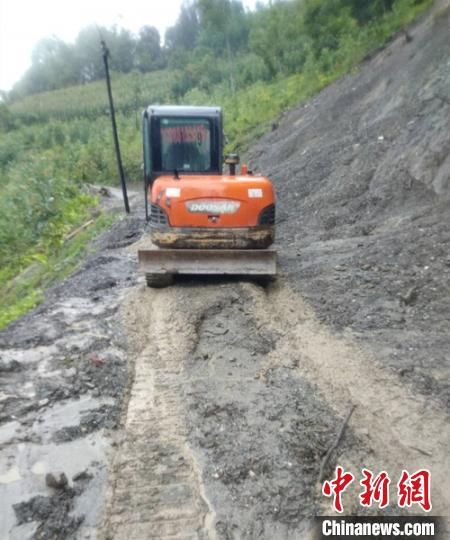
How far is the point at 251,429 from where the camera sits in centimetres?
430

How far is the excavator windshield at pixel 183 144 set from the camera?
852 centimetres

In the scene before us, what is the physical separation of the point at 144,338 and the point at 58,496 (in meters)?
2.62

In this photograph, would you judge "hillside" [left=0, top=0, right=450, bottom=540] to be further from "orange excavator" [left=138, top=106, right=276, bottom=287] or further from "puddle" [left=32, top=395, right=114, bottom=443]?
"orange excavator" [left=138, top=106, right=276, bottom=287]

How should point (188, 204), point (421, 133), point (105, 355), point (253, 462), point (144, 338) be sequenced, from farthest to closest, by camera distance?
point (421, 133) < point (188, 204) < point (144, 338) < point (105, 355) < point (253, 462)

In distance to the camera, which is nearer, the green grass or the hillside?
the hillside

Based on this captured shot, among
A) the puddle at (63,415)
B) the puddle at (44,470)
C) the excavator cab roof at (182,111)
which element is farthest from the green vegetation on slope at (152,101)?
the puddle at (44,470)

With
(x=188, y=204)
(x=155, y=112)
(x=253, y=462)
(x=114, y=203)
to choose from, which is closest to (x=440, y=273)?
(x=188, y=204)

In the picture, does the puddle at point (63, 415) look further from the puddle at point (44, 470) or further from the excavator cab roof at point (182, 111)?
the excavator cab roof at point (182, 111)

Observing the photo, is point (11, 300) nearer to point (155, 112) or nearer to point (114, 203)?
point (155, 112)

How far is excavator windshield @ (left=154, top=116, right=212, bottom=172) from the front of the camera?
8.52 m

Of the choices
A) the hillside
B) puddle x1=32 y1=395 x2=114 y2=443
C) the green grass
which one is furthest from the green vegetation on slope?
puddle x1=32 y1=395 x2=114 y2=443

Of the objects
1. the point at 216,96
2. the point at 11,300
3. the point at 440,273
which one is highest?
the point at 440,273

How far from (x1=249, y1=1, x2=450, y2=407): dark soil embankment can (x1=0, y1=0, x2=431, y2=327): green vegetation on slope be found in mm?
4361

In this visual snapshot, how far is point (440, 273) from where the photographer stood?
6.67 meters
